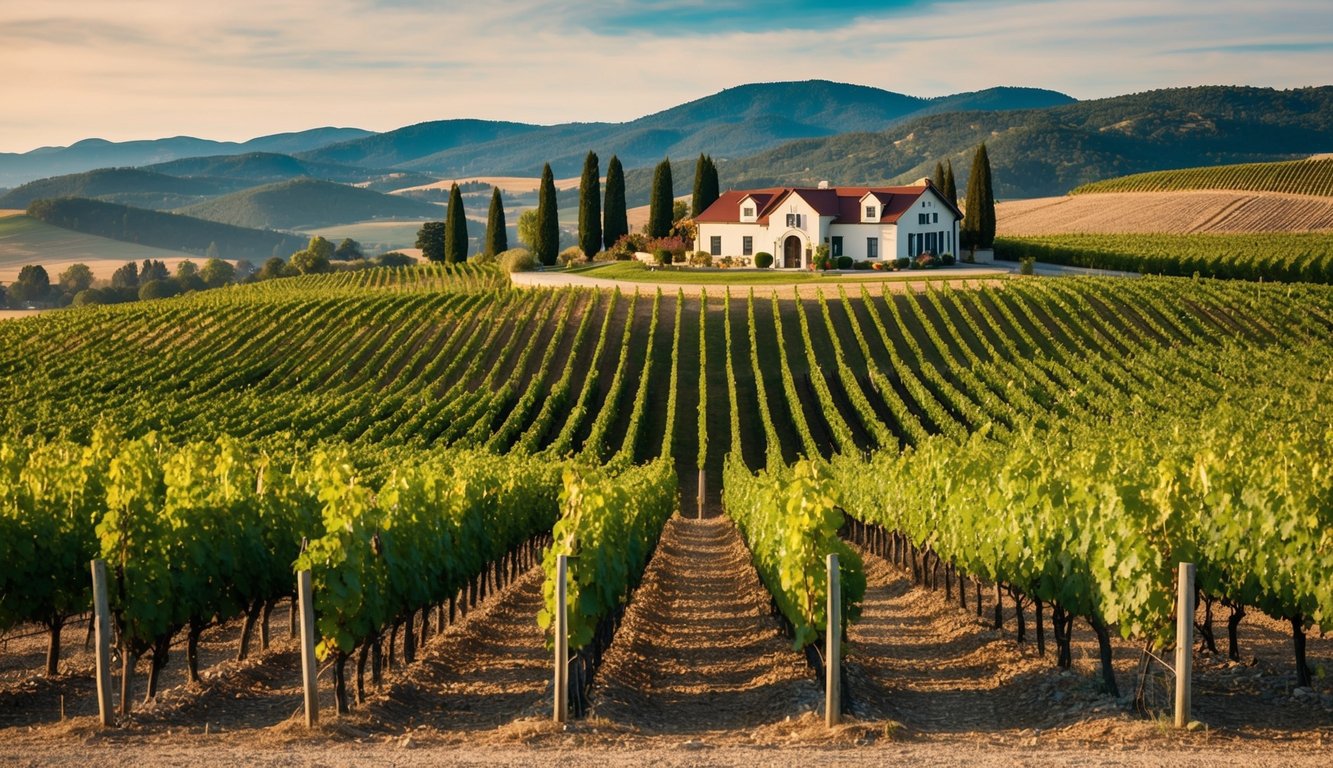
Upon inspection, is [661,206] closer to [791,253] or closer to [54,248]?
[791,253]

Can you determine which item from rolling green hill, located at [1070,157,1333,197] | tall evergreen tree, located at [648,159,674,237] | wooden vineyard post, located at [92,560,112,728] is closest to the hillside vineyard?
wooden vineyard post, located at [92,560,112,728]

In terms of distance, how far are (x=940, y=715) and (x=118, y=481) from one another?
30.5 ft

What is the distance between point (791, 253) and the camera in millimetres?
74500

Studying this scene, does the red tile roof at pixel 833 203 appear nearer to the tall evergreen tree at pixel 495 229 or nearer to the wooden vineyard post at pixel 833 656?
the tall evergreen tree at pixel 495 229

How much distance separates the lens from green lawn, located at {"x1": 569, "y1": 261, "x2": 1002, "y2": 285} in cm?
6400

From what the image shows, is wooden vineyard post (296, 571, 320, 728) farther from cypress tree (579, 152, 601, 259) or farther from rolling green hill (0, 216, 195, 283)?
rolling green hill (0, 216, 195, 283)

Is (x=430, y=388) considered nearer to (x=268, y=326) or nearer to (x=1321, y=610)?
(x=268, y=326)

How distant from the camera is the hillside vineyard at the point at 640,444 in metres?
12.5

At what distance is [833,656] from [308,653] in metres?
4.75

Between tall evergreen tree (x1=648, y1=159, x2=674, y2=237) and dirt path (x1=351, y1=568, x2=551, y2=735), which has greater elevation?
tall evergreen tree (x1=648, y1=159, x2=674, y2=237)

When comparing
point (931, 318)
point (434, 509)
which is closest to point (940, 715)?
point (434, 509)

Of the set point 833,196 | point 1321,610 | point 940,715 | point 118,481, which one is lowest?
point 940,715

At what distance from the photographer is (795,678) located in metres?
13.3

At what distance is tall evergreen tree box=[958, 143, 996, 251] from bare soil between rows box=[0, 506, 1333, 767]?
61560 mm
